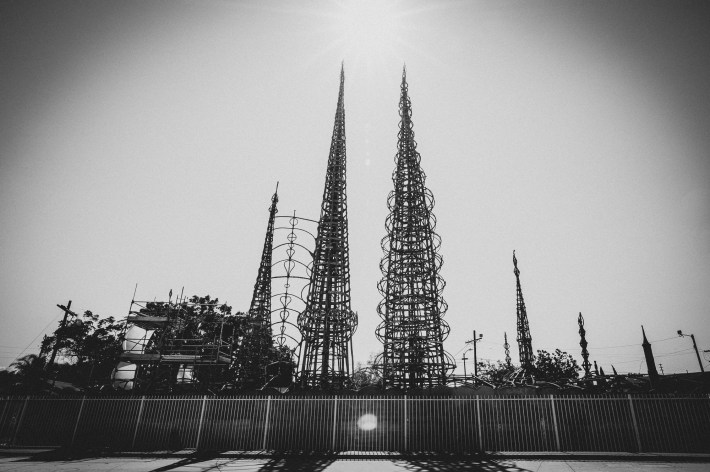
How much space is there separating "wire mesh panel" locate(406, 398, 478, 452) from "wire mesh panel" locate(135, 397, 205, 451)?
29.6ft

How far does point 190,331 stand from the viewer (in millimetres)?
36094

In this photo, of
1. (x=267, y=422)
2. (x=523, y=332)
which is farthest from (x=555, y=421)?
(x=523, y=332)

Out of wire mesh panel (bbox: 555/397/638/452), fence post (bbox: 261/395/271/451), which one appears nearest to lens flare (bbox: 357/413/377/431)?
fence post (bbox: 261/395/271/451)

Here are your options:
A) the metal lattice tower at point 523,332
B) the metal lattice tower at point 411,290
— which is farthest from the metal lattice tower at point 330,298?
the metal lattice tower at point 523,332

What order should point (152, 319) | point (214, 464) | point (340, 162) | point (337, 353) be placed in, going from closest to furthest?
point (214, 464) < point (337, 353) < point (152, 319) < point (340, 162)

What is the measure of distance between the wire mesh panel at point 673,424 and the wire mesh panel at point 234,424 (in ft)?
→ 48.9

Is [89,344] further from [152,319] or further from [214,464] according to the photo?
[214,464]

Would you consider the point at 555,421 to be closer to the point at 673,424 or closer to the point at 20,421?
the point at 673,424

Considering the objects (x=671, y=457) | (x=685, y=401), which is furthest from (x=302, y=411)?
(x=685, y=401)

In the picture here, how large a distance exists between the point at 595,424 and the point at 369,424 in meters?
8.77

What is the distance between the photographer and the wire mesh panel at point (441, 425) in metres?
13.3

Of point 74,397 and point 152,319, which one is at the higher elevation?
point 152,319

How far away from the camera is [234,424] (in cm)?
1427

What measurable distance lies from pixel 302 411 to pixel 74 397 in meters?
10.5
